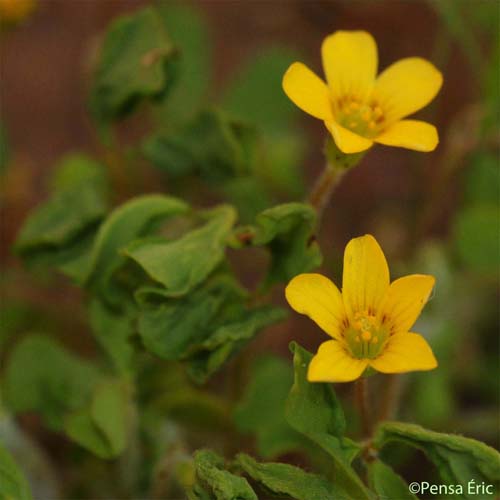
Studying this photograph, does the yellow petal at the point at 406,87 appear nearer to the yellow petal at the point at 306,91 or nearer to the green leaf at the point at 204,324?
the yellow petal at the point at 306,91

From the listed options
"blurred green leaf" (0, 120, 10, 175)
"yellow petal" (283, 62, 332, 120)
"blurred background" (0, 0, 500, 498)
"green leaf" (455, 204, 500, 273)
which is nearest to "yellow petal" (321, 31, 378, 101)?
"yellow petal" (283, 62, 332, 120)

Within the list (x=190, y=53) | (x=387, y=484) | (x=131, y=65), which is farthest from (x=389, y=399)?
(x=190, y=53)

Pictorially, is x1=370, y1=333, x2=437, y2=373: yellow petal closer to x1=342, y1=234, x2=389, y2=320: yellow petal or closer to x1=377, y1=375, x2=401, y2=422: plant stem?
x1=342, y1=234, x2=389, y2=320: yellow petal

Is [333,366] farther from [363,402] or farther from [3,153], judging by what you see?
[3,153]

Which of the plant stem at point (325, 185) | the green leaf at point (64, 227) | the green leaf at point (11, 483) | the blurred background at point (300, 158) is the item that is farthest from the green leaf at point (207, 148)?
the green leaf at point (11, 483)

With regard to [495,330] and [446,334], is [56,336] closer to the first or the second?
[446,334]
